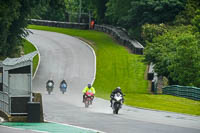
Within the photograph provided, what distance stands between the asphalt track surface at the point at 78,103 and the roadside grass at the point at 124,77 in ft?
4.70

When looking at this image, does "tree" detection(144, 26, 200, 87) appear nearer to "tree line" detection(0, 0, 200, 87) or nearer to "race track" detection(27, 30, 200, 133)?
"tree line" detection(0, 0, 200, 87)

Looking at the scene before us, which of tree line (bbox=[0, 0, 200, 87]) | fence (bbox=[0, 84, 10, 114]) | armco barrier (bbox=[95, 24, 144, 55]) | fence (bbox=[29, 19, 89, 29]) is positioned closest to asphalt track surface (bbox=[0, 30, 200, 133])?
fence (bbox=[0, 84, 10, 114])

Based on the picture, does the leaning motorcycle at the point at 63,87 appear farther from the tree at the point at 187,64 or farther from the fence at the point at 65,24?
the fence at the point at 65,24

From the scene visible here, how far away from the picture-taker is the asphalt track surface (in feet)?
81.6

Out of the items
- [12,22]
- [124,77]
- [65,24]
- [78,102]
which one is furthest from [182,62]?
[65,24]

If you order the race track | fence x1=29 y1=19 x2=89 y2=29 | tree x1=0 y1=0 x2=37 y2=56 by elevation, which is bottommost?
the race track

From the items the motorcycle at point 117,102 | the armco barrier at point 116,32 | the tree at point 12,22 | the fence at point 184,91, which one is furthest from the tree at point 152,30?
the motorcycle at point 117,102

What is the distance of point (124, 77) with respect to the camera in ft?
203

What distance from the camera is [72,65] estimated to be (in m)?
66.2

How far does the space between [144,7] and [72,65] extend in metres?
16.2

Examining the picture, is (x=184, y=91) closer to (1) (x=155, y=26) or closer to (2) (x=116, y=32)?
(1) (x=155, y=26)

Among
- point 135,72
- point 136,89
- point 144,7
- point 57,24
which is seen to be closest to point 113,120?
point 136,89

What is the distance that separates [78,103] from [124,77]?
22.8m

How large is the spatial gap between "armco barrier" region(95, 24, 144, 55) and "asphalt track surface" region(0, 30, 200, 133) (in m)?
5.14
